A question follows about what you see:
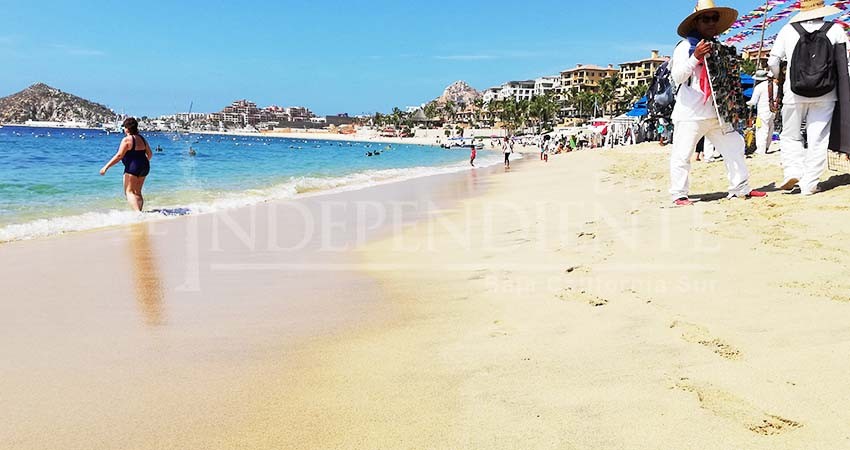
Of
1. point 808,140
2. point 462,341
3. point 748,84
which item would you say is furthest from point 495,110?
point 462,341

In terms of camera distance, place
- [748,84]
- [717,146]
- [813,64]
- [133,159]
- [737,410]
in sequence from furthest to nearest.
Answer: [748,84], [133,159], [717,146], [813,64], [737,410]

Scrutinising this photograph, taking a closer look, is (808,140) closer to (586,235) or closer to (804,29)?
(804,29)

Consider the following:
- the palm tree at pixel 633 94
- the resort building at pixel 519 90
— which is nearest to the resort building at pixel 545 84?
the resort building at pixel 519 90

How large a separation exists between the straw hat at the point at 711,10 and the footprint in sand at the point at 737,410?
4.84 metres

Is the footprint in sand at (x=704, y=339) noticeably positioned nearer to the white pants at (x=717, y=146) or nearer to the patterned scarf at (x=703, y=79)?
the white pants at (x=717, y=146)

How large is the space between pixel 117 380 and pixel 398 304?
1678 mm

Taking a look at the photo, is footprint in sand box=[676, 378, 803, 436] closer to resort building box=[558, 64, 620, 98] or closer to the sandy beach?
the sandy beach

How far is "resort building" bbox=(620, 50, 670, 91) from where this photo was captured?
107 m

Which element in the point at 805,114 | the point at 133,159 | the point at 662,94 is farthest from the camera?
the point at 133,159

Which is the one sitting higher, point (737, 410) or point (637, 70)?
point (637, 70)

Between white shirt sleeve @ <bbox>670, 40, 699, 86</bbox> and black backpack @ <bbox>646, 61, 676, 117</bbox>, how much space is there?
68 centimetres

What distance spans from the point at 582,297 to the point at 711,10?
154 inches

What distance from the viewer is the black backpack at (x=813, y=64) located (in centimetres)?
545

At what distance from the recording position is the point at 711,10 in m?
5.72
